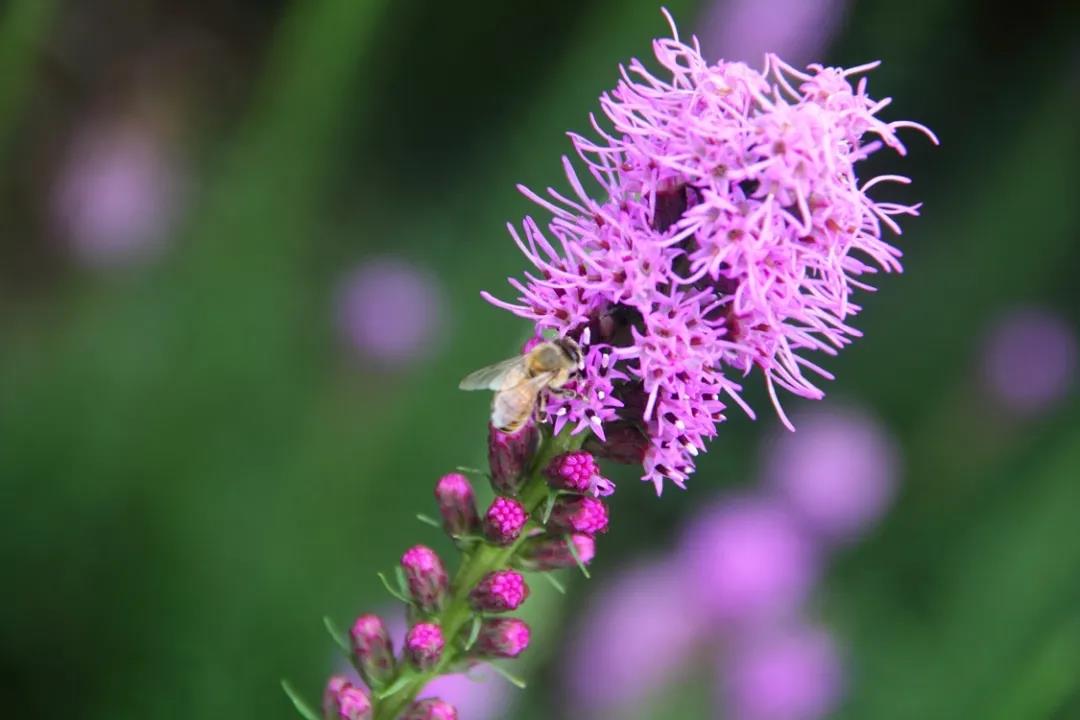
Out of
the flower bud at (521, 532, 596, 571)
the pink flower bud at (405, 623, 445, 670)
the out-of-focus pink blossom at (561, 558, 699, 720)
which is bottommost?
the out-of-focus pink blossom at (561, 558, 699, 720)

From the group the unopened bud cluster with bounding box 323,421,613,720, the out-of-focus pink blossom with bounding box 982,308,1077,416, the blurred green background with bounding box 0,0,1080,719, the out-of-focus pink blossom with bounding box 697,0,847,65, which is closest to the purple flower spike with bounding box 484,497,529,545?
the unopened bud cluster with bounding box 323,421,613,720

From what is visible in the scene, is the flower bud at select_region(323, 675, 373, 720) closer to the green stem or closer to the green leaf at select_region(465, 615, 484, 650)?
the green stem

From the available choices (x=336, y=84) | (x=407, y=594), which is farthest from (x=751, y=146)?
(x=336, y=84)

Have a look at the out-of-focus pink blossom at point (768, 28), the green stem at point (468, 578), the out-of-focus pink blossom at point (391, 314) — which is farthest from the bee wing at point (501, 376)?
the out-of-focus pink blossom at point (768, 28)

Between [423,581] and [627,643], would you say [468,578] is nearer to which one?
[423,581]

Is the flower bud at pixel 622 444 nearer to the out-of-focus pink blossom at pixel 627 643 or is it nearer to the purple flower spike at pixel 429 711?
the purple flower spike at pixel 429 711
